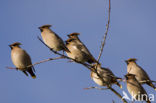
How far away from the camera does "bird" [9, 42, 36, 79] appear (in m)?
8.62

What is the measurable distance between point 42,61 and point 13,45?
11.2 feet

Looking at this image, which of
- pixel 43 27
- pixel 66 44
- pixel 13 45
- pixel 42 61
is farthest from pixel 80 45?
pixel 42 61

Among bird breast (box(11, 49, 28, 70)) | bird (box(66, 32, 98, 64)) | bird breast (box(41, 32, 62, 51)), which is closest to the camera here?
bird breast (box(41, 32, 62, 51))

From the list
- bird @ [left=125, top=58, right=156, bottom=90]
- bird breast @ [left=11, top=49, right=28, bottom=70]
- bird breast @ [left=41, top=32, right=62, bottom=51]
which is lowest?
bird @ [left=125, top=58, right=156, bottom=90]

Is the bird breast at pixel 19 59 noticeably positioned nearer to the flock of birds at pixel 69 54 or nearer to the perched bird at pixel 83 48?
the flock of birds at pixel 69 54

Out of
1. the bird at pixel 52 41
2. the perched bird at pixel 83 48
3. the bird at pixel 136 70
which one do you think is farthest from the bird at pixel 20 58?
the bird at pixel 136 70

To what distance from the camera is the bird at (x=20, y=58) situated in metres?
8.62

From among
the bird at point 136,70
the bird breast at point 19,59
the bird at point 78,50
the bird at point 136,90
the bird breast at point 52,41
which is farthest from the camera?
the bird at point 136,70

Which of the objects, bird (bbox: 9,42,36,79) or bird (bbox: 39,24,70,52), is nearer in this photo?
bird (bbox: 39,24,70,52)

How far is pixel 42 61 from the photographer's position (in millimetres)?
5703

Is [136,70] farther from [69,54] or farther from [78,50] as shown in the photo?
[69,54]

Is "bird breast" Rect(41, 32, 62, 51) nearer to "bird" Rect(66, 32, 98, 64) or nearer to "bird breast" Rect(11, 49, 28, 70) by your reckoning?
"bird" Rect(66, 32, 98, 64)

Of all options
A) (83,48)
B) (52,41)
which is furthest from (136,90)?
(52,41)

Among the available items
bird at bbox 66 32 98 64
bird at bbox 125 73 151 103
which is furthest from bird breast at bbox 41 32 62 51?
bird at bbox 125 73 151 103
